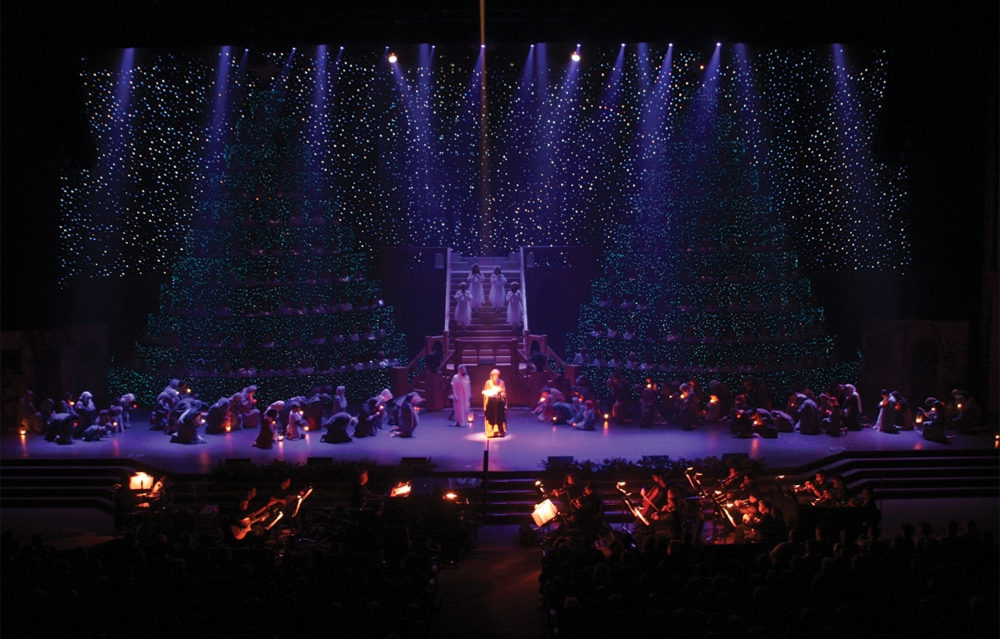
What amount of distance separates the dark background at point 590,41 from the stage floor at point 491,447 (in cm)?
401

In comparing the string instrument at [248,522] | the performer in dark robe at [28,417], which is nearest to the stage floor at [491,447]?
the performer in dark robe at [28,417]

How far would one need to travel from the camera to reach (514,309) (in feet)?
63.6

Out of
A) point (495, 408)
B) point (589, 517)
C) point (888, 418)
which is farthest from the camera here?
point (888, 418)

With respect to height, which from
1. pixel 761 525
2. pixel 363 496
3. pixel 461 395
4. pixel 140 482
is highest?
pixel 461 395

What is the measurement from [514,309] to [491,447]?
5483mm

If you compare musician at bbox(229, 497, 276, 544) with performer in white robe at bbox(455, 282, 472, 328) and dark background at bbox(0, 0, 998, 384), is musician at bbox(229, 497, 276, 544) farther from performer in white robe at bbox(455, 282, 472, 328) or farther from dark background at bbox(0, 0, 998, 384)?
performer in white robe at bbox(455, 282, 472, 328)

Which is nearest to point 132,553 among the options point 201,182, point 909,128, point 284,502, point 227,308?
point 284,502

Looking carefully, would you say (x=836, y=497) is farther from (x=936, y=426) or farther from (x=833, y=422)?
(x=936, y=426)

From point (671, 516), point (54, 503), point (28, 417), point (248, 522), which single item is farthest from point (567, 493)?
point (28, 417)

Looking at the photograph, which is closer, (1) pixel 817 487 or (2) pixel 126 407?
(1) pixel 817 487

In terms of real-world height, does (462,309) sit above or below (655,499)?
above

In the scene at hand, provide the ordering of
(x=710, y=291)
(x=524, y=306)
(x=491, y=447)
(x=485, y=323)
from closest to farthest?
(x=491, y=447), (x=710, y=291), (x=485, y=323), (x=524, y=306)

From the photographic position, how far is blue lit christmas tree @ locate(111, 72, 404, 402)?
18375 millimetres

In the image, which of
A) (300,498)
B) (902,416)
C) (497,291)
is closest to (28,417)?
(300,498)
